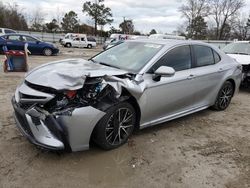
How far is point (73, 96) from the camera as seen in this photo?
322cm

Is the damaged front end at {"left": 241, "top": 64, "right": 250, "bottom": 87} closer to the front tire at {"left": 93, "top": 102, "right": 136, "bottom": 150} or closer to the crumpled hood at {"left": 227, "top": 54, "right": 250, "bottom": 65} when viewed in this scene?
the crumpled hood at {"left": 227, "top": 54, "right": 250, "bottom": 65}

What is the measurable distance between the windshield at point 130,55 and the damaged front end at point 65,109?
2.53ft

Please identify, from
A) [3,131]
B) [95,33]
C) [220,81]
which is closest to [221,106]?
[220,81]

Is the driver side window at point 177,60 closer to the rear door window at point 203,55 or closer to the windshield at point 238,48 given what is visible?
the rear door window at point 203,55

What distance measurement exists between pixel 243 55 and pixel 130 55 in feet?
17.7

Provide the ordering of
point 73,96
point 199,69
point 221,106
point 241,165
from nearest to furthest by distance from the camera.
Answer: point 73,96 < point 241,165 < point 199,69 < point 221,106

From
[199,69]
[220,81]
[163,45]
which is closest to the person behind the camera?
[163,45]

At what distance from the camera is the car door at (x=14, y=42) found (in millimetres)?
15548

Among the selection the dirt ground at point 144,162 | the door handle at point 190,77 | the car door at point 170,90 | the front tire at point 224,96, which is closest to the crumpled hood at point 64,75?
the car door at point 170,90

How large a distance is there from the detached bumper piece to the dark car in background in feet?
45.8

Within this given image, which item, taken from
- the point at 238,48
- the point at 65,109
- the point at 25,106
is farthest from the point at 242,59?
the point at 25,106

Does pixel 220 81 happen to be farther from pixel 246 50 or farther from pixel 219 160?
pixel 246 50

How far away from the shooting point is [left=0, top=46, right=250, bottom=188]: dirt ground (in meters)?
3.05

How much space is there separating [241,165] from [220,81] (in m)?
2.17
